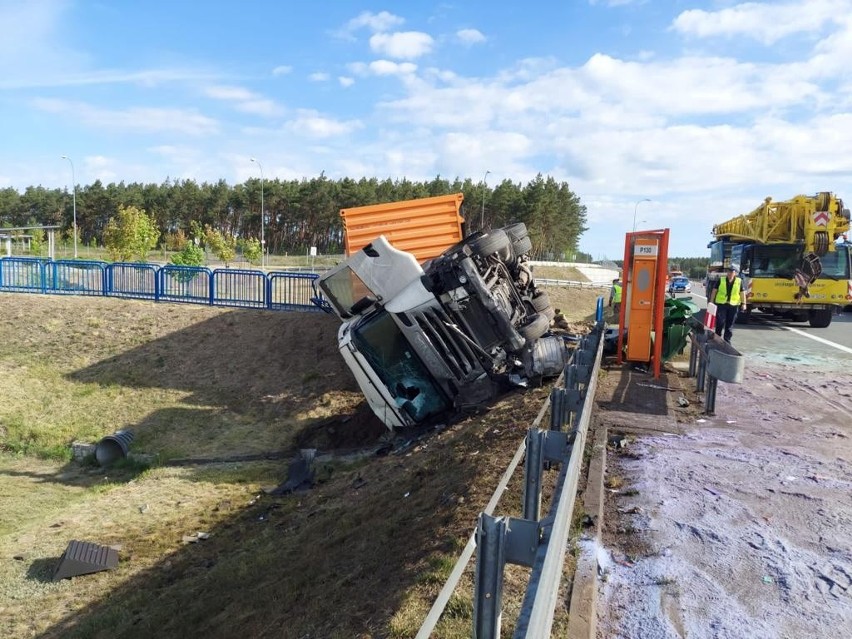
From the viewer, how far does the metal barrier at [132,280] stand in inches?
722

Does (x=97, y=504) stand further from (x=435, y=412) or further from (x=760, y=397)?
(x=760, y=397)

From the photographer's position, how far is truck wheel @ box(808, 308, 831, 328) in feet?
57.4

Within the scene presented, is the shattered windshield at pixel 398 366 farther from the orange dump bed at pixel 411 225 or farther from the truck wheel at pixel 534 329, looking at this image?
the orange dump bed at pixel 411 225

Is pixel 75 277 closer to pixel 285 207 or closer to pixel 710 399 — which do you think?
pixel 710 399

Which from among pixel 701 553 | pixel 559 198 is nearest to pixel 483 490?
pixel 701 553

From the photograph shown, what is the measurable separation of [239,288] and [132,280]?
3660 millimetres

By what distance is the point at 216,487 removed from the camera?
33.3ft

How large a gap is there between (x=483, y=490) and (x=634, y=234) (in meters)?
5.54

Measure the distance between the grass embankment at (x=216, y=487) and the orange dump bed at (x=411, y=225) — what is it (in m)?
3.40

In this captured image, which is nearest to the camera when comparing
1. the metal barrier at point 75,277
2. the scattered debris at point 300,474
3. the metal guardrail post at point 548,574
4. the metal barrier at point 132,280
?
the metal guardrail post at point 548,574

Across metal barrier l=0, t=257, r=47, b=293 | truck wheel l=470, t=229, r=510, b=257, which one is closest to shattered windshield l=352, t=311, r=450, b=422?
truck wheel l=470, t=229, r=510, b=257

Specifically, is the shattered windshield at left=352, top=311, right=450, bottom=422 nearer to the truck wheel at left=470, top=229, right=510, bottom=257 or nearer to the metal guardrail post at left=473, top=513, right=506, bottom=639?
the truck wheel at left=470, top=229, right=510, bottom=257

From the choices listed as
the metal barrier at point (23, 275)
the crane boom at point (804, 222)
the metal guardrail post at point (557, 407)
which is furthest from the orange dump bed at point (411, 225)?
the metal barrier at point (23, 275)

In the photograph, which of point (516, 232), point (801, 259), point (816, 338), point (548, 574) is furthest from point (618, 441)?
point (801, 259)
